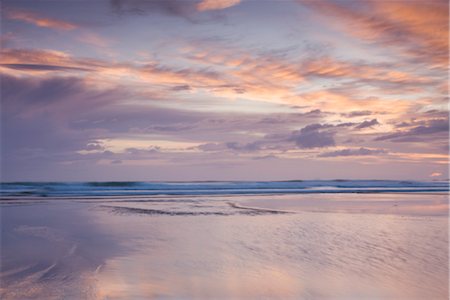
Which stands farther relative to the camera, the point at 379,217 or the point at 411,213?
the point at 411,213

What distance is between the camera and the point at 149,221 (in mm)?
13969

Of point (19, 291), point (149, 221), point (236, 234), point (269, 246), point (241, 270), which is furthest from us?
point (149, 221)

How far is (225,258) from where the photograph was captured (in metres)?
8.36

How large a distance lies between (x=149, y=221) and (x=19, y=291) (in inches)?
306

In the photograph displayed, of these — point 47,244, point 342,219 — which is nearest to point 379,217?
point 342,219

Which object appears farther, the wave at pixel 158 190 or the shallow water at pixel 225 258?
the wave at pixel 158 190

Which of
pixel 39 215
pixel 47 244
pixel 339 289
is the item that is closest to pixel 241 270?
pixel 339 289

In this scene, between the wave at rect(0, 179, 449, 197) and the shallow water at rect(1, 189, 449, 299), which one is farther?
the wave at rect(0, 179, 449, 197)

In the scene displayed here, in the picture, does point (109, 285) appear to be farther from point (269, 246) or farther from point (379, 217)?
point (379, 217)

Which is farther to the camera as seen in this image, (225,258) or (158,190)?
(158,190)

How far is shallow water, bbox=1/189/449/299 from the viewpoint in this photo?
20.7 ft

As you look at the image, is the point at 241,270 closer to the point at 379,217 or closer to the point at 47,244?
the point at 47,244

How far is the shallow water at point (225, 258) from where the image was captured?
6.30 m

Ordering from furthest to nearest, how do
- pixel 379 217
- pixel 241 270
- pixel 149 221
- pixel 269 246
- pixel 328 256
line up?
pixel 379 217 < pixel 149 221 < pixel 269 246 < pixel 328 256 < pixel 241 270
